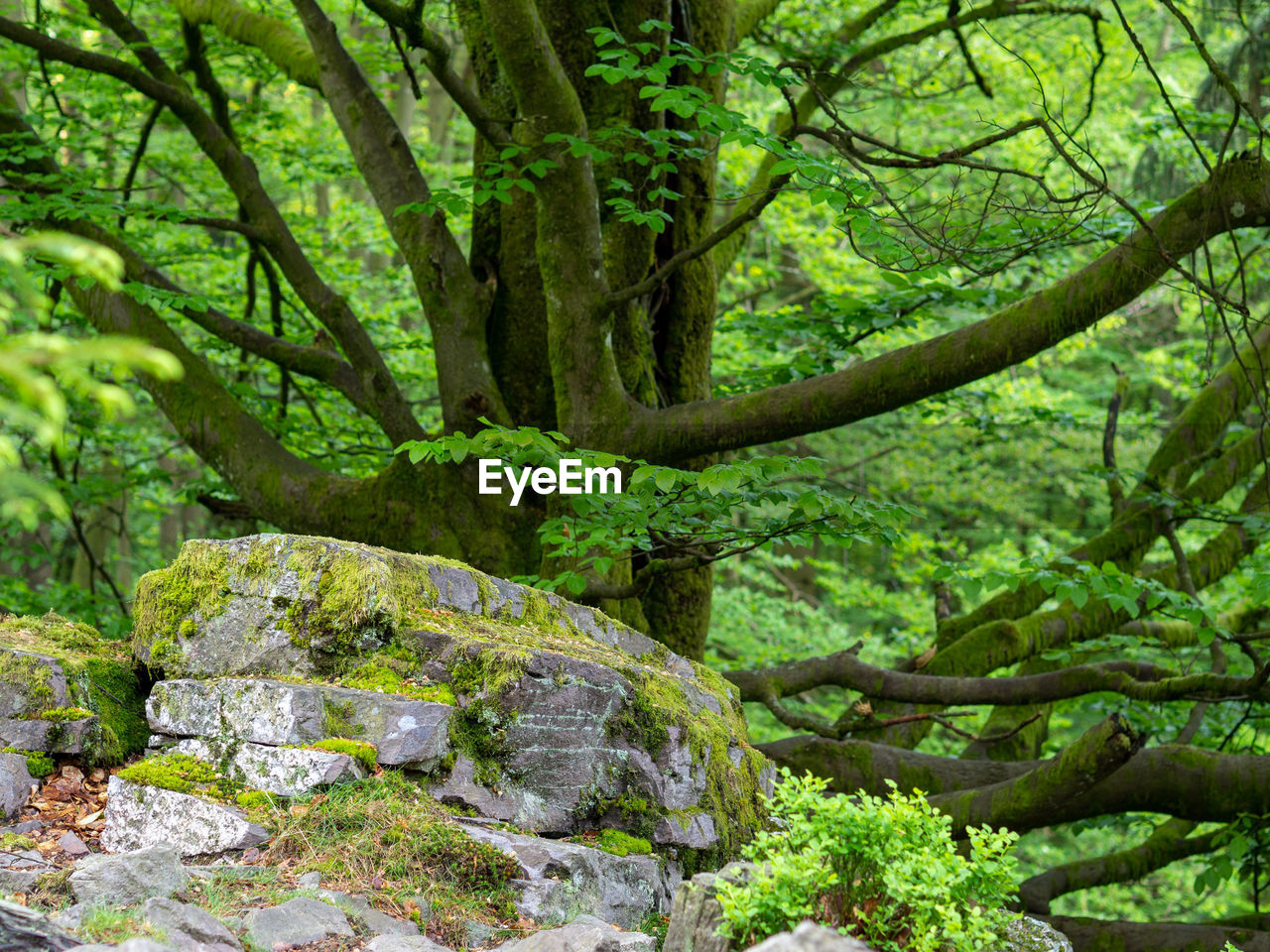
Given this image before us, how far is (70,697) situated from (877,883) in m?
2.71

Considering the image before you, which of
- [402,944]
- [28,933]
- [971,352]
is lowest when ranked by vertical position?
[402,944]

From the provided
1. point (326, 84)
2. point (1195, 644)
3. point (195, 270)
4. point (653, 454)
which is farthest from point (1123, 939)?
point (195, 270)

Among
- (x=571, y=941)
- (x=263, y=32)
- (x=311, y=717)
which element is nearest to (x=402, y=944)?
(x=571, y=941)

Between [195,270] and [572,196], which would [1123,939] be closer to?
[572,196]

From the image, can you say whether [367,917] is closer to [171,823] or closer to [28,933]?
[171,823]

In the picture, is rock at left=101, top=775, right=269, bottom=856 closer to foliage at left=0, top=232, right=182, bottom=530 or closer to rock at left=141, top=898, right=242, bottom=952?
rock at left=141, top=898, right=242, bottom=952

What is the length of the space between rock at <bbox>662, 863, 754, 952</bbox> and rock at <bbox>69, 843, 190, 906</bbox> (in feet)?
4.15

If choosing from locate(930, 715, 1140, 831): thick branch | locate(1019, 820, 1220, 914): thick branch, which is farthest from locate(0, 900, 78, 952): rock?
locate(1019, 820, 1220, 914): thick branch

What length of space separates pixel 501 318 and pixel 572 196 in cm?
138

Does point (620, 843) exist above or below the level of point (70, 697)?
below

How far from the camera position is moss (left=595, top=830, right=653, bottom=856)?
342cm

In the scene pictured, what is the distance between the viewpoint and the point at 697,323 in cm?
683

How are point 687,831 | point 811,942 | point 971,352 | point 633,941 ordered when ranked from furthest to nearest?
point 971,352, point 687,831, point 633,941, point 811,942

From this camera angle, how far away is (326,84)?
6.38m
